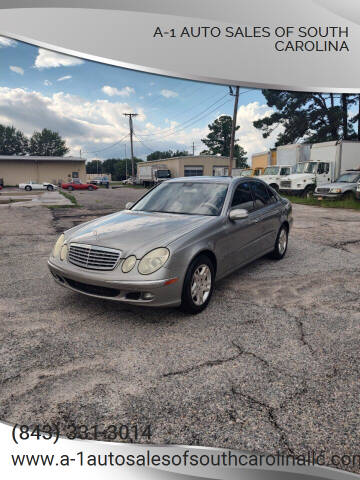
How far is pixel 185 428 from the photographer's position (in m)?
2.17

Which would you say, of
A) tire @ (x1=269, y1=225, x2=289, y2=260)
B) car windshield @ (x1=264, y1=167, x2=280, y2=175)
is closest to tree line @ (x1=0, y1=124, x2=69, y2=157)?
car windshield @ (x1=264, y1=167, x2=280, y2=175)

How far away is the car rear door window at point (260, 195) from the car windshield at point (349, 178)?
551 inches

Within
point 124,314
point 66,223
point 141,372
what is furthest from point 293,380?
point 66,223

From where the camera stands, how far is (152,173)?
43.9 metres

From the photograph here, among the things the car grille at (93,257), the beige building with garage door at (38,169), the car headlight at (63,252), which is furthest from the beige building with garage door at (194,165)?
the car grille at (93,257)

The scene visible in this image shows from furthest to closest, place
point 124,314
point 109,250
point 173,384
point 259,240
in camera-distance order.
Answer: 1. point 259,240
2. point 124,314
3. point 109,250
4. point 173,384

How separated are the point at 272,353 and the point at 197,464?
1.36 meters

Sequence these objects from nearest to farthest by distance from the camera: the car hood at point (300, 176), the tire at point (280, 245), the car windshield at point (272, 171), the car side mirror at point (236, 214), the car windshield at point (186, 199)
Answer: the car side mirror at point (236, 214), the car windshield at point (186, 199), the tire at point (280, 245), the car hood at point (300, 176), the car windshield at point (272, 171)

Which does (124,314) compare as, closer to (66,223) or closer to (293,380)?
(293,380)

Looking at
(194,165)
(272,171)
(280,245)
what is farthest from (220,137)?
(280,245)

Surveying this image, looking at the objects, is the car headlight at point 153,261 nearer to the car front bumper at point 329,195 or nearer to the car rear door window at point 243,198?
the car rear door window at point 243,198

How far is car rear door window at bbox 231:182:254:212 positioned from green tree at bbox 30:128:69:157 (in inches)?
4112

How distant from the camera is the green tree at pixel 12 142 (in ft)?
316

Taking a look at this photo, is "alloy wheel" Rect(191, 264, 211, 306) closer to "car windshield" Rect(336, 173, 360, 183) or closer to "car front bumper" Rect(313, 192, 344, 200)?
"car front bumper" Rect(313, 192, 344, 200)
